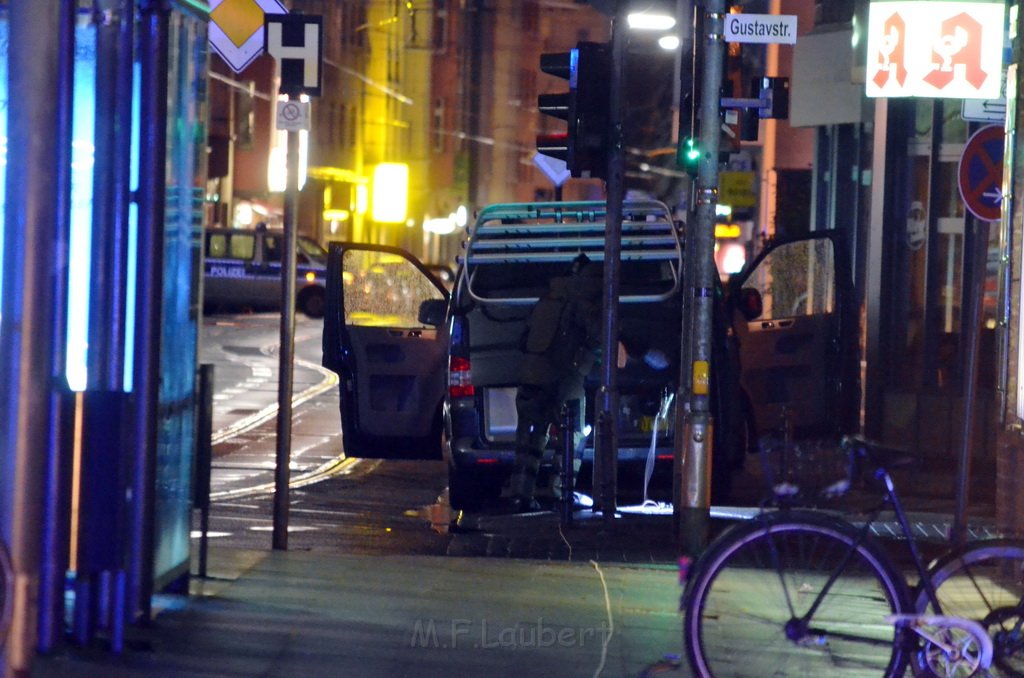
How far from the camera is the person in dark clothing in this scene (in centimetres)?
1142

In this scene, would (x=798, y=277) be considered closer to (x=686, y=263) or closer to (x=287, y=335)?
(x=686, y=263)

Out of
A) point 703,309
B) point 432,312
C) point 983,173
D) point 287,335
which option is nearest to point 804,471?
point 703,309

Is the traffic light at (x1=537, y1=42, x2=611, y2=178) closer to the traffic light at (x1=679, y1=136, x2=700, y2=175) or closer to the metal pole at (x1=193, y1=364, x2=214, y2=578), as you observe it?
the traffic light at (x1=679, y1=136, x2=700, y2=175)

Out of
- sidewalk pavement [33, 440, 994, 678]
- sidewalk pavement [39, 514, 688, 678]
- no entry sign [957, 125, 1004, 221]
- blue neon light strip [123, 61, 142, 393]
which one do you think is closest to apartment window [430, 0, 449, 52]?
no entry sign [957, 125, 1004, 221]

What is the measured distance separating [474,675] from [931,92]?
6.68 m

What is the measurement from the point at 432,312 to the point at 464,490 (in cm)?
136

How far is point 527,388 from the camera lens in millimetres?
11500

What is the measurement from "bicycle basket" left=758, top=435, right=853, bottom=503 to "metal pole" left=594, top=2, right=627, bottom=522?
14.1ft

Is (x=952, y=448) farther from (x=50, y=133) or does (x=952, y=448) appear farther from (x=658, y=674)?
(x=50, y=133)

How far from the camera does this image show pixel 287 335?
30.1 ft

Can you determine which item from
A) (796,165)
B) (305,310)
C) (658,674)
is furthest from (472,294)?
(305,310)

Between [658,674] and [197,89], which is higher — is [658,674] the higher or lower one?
the lower one

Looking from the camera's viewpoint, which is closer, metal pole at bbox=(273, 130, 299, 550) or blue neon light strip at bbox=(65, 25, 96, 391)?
blue neon light strip at bbox=(65, 25, 96, 391)

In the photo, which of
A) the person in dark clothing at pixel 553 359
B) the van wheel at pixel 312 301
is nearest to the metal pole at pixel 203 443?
the person in dark clothing at pixel 553 359
